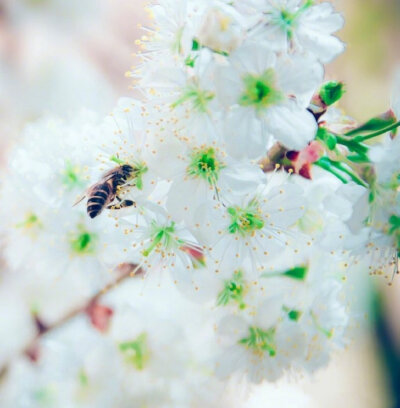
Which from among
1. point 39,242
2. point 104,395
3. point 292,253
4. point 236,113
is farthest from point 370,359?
point 236,113

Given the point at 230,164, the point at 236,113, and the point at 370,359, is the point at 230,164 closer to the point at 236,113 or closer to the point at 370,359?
the point at 236,113

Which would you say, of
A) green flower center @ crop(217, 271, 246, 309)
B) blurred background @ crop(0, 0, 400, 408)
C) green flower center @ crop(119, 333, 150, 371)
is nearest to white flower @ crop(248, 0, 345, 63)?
green flower center @ crop(217, 271, 246, 309)

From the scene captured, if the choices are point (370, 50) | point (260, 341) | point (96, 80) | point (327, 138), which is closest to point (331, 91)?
point (327, 138)

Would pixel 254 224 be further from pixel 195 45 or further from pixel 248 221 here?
pixel 195 45

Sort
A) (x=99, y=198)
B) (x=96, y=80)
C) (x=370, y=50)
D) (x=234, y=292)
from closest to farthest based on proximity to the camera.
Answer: (x=99, y=198) → (x=234, y=292) → (x=96, y=80) → (x=370, y=50)

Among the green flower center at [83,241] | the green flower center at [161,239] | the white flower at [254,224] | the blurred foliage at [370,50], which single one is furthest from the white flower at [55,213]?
the blurred foliage at [370,50]

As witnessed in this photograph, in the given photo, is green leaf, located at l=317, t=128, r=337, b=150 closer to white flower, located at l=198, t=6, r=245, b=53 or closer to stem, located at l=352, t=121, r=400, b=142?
stem, located at l=352, t=121, r=400, b=142

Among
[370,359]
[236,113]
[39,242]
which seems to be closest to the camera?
[236,113]
